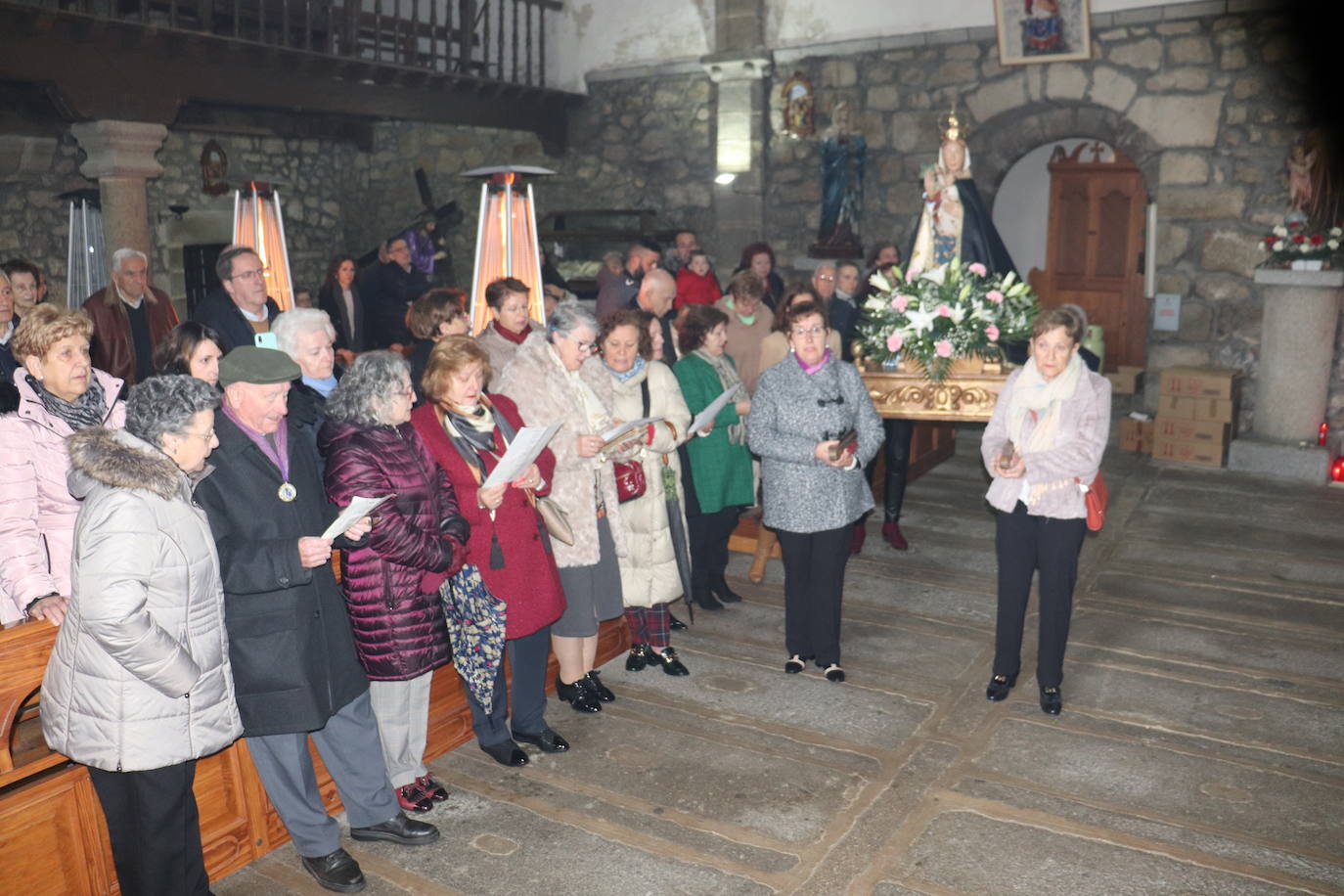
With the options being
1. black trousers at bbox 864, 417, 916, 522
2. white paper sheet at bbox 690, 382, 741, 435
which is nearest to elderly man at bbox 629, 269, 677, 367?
white paper sheet at bbox 690, 382, 741, 435

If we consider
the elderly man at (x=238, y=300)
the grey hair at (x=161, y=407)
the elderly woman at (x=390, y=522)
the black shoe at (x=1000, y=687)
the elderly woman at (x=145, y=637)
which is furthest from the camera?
the elderly man at (x=238, y=300)

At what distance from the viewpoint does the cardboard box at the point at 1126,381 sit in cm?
1138

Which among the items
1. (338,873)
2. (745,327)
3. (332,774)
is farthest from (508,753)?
(745,327)

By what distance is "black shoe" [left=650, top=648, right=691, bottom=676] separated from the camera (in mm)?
4941

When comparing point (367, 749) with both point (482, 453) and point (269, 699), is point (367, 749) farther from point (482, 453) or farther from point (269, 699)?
point (482, 453)

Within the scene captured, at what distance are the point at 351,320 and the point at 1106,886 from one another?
7.30 metres

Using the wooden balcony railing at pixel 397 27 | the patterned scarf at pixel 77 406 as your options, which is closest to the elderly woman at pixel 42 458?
the patterned scarf at pixel 77 406

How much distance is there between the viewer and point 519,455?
11.8 feet

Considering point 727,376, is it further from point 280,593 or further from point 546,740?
point 280,593

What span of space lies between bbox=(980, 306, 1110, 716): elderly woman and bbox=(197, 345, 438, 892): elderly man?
261 centimetres

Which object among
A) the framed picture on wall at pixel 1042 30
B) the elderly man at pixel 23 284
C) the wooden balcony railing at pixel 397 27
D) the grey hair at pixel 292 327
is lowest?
the grey hair at pixel 292 327

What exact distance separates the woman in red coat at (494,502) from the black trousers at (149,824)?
1.19 m

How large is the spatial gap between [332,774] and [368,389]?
4.14 ft

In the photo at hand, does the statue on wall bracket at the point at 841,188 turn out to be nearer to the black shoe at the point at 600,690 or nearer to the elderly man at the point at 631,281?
the elderly man at the point at 631,281
